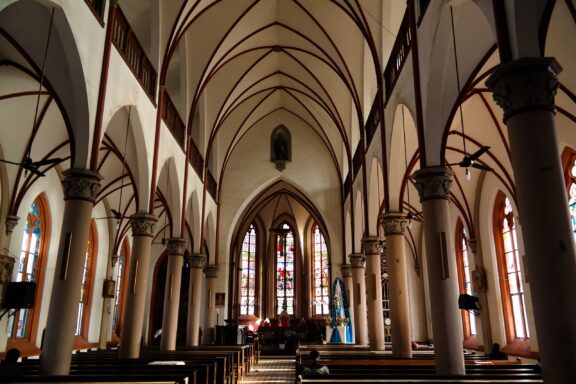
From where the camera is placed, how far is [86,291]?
22.4 m

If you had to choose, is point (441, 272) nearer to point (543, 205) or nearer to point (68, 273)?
A: point (543, 205)

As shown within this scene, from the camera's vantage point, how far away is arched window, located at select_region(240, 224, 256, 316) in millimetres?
31195

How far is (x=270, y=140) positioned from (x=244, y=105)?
10.5 feet

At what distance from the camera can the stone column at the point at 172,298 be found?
1532 centimetres

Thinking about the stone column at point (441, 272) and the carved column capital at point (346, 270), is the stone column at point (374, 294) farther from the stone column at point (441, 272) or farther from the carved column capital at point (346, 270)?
the carved column capital at point (346, 270)

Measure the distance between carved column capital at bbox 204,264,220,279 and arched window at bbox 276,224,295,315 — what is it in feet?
26.9

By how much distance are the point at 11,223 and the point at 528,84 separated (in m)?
15.9

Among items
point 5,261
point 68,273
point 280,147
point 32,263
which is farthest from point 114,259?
point 68,273

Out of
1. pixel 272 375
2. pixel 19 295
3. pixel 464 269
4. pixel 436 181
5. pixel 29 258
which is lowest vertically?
pixel 272 375

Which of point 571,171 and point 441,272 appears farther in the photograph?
point 571,171

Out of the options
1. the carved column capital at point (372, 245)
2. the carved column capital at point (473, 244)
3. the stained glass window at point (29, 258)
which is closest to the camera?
the carved column capital at point (372, 245)

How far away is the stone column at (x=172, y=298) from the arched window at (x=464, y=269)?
12.6 m

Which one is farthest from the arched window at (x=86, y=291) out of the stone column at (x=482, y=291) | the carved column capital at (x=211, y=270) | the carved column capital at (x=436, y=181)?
the carved column capital at (x=436, y=181)

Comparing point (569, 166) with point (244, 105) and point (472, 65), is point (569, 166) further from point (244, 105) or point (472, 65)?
point (244, 105)
